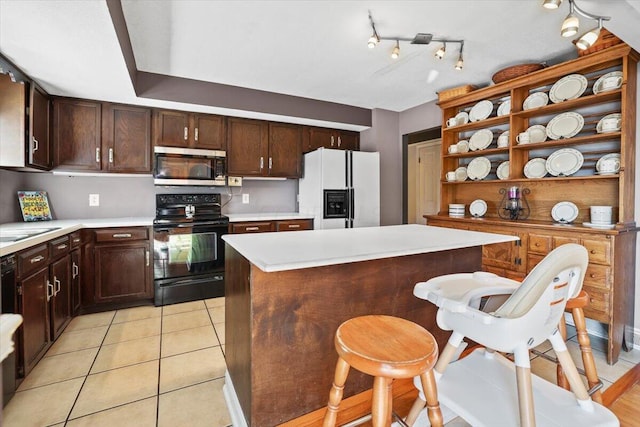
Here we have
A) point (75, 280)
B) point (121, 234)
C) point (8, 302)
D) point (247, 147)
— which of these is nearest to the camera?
point (8, 302)

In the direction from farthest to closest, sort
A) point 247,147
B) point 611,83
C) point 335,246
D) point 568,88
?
1. point 247,147
2. point 568,88
3. point 611,83
4. point 335,246

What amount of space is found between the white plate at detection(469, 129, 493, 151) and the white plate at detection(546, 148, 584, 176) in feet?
2.03

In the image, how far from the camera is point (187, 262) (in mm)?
3305

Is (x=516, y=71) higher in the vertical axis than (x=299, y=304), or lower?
higher

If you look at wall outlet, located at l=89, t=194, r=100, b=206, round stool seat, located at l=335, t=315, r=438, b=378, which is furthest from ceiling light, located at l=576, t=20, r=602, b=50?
wall outlet, located at l=89, t=194, r=100, b=206

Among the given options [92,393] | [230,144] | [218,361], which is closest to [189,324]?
[218,361]

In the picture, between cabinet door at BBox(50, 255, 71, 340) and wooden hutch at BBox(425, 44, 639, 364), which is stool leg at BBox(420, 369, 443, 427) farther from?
cabinet door at BBox(50, 255, 71, 340)

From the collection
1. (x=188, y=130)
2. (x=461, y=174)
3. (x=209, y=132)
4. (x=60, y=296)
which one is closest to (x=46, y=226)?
(x=60, y=296)

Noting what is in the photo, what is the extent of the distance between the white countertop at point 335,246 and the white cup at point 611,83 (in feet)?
5.04

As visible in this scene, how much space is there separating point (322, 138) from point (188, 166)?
1764 millimetres

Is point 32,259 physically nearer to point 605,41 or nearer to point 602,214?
point 602,214

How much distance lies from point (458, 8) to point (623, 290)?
230cm

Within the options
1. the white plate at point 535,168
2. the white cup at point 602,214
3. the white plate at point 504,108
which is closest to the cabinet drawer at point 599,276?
the white cup at point 602,214

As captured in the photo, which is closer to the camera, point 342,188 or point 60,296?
point 60,296
